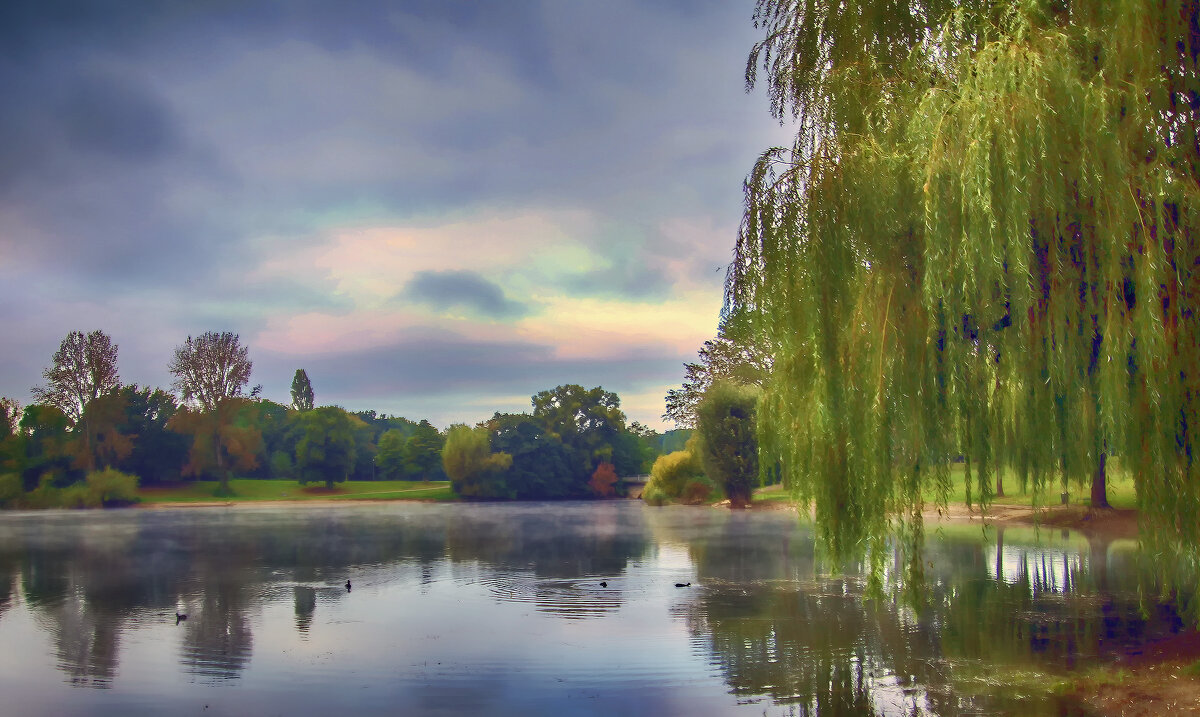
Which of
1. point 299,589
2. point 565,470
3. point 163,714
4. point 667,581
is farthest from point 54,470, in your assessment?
point 163,714

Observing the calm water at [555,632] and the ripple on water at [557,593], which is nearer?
the calm water at [555,632]

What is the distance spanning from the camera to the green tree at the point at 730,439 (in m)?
54.4

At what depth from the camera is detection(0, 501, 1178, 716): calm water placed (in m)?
10.3

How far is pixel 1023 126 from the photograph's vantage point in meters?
8.99

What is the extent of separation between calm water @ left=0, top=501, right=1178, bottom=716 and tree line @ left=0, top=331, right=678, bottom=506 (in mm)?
52872

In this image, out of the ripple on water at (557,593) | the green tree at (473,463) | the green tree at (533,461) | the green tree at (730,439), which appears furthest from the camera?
the green tree at (533,461)

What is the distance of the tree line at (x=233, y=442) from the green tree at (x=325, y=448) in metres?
0.13

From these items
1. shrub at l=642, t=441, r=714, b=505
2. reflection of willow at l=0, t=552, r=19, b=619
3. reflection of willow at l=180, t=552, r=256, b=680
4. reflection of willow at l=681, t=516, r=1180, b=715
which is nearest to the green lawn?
shrub at l=642, t=441, r=714, b=505

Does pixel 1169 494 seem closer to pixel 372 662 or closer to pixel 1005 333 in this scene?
pixel 1005 333

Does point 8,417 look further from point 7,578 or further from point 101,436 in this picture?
point 7,578

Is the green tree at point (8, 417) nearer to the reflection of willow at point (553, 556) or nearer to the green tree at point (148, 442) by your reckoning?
the green tree at point (148, 442)

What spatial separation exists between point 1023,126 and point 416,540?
101 ft

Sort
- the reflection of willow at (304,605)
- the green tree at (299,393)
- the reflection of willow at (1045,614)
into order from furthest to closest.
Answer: the green tree at (299,393)
the reflection of willow at (304,605)
the reflection of willow at (1045,614)

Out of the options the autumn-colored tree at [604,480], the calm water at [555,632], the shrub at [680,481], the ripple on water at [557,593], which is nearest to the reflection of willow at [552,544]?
the calm water at [555,632]
